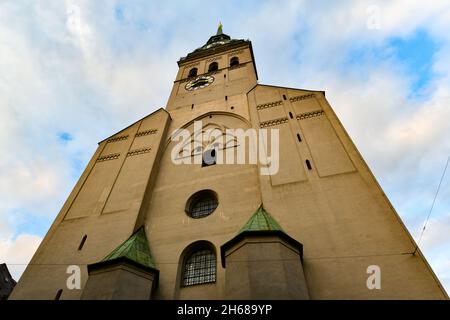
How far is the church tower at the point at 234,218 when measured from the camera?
8547 millimetres

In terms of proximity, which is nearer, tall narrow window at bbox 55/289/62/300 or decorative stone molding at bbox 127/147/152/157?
tall narrow window at bbox 55/289/62/300

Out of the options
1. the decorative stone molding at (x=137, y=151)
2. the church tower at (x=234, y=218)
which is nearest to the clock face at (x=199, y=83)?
the church tower at (x=234, y=218)

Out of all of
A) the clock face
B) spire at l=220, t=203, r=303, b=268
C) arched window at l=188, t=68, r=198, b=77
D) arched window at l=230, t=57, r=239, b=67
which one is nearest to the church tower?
spire at l=220, t=203, r=303, b=268

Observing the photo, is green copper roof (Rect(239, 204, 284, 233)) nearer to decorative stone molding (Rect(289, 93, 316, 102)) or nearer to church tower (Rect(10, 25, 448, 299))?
church tower (Rect(10, 25, 448, 299))

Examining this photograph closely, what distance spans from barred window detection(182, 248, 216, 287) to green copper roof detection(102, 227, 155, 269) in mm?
1238

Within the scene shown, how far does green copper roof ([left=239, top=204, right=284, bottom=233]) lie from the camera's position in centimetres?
948

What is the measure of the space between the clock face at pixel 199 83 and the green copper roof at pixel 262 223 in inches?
588

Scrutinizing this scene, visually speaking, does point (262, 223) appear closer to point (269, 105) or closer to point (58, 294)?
point (58, 294)

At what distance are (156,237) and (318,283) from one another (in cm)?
634

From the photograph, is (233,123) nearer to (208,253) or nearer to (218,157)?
(218,157)

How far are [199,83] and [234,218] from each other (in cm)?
1474

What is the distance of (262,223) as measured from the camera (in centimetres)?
982

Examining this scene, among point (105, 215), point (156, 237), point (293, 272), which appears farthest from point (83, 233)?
point (293, 272)

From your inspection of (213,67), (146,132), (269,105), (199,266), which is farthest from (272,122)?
(213,67)
